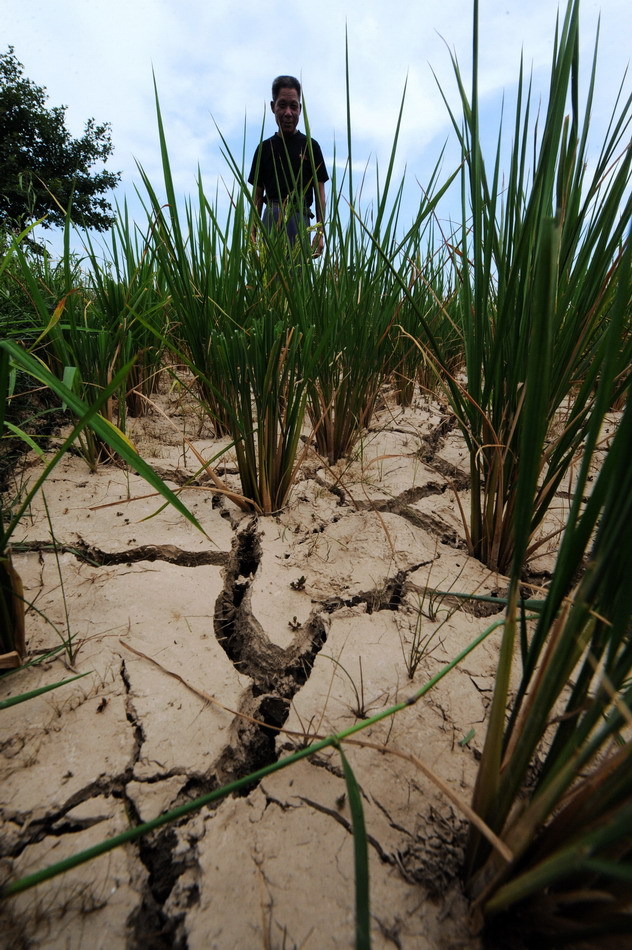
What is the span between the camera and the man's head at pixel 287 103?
146 inches

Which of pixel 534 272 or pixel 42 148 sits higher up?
pixel 42 148

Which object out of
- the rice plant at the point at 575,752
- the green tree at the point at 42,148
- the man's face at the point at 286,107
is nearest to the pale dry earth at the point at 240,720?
the rice plant at the point at 575,752

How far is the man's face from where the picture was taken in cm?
370

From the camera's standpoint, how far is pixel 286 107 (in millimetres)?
3717

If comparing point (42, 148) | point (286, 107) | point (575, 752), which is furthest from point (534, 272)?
point (42, 148)

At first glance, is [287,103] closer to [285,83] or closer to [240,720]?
[285,83]

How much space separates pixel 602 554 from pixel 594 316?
61cm

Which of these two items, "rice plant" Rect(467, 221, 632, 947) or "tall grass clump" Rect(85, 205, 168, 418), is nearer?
"rice plant" Rect(467, 221, 632, 947)

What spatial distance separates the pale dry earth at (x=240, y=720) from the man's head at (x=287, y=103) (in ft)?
12.2

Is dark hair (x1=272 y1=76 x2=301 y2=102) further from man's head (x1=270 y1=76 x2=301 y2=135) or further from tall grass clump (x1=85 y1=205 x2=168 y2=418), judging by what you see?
tall grass clump (x1=85 y1=205 x2=168 y2=418)

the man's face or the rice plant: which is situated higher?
the man's face

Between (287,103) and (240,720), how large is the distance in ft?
14.5

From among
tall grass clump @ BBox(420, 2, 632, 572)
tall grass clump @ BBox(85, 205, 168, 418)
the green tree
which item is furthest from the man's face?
the green tree

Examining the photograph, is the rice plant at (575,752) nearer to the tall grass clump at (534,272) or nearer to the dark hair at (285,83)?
the tall grass clump at (534,272)
